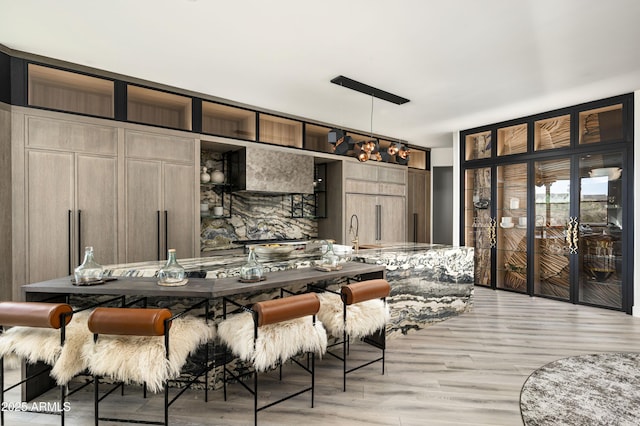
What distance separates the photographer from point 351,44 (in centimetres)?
308

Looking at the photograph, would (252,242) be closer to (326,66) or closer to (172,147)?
(172,147)

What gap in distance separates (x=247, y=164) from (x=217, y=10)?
2.46m

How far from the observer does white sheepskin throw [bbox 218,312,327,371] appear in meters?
1.96

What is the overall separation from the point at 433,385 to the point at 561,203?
13.4 feet


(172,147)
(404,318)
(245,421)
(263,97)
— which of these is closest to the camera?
(245,421)

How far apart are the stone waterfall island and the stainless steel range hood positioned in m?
1.51

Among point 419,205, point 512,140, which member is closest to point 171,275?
point 512,140

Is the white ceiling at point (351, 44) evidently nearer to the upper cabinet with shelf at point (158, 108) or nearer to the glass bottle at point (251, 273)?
the upper cabinet with shelf at point (158, 108)

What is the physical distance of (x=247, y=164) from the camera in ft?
16.0

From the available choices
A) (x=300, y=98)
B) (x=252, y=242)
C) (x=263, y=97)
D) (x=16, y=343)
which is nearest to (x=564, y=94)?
(x=300, y=98)

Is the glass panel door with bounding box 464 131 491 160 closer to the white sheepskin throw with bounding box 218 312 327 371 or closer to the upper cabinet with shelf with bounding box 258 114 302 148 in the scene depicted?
the upper cabinet with shelf with bounding box 258 114 302 148

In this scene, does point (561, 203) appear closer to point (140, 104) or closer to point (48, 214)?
point (140, 104)

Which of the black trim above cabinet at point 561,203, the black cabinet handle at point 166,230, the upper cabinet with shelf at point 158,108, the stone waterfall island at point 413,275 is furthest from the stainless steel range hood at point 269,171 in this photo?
the black trim above cabinet at point 561,203

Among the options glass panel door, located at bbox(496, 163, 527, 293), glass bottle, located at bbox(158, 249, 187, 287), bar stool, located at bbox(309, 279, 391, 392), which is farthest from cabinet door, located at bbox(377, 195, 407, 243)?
glass bottle, located at bbox(158, 249, 187, 287)
